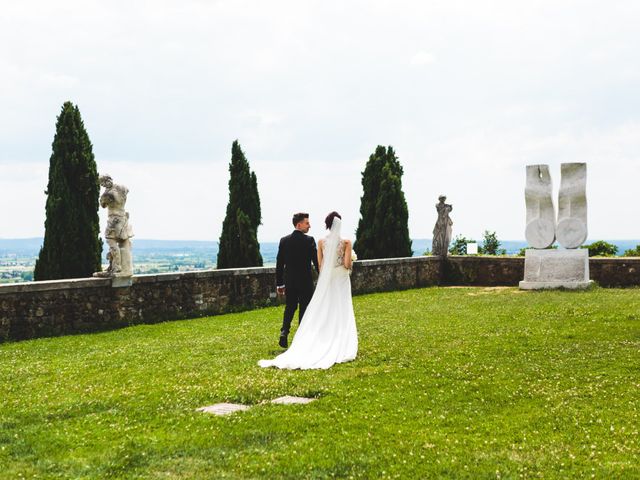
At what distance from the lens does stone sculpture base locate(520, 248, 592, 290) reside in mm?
20734

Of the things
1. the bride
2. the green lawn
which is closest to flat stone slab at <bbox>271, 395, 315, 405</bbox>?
the green lawn

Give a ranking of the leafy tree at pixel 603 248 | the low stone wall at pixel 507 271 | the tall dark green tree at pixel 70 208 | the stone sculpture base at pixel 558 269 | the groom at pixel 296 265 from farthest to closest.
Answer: the leafy tree at pixel 603 248 → the low stone wall at pixel 507 271 → the stone sculpture base at pixel 558 269 → the tall dark green tree at pixel 70 208 → the groom at pixel 296 265

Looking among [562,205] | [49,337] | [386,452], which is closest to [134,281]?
[49,337]

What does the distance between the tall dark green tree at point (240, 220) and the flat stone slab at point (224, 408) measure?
1916 centimetres

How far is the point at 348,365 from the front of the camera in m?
9.41

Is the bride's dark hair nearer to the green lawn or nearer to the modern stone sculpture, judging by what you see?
the green lawn

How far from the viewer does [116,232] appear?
584 inches

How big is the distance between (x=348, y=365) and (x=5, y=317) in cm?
704

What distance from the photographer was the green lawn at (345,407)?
17.8 ft

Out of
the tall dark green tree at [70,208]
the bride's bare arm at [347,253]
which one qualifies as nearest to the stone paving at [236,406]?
the bride's bare arm at [347,253]

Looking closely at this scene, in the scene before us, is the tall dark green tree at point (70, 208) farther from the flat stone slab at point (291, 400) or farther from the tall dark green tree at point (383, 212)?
the flat stone slab at point (291, 400)

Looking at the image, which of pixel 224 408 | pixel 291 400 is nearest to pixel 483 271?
pixel 291 400

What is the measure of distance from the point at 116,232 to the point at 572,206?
530 inches

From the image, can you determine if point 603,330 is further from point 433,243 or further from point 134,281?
point 433,243
